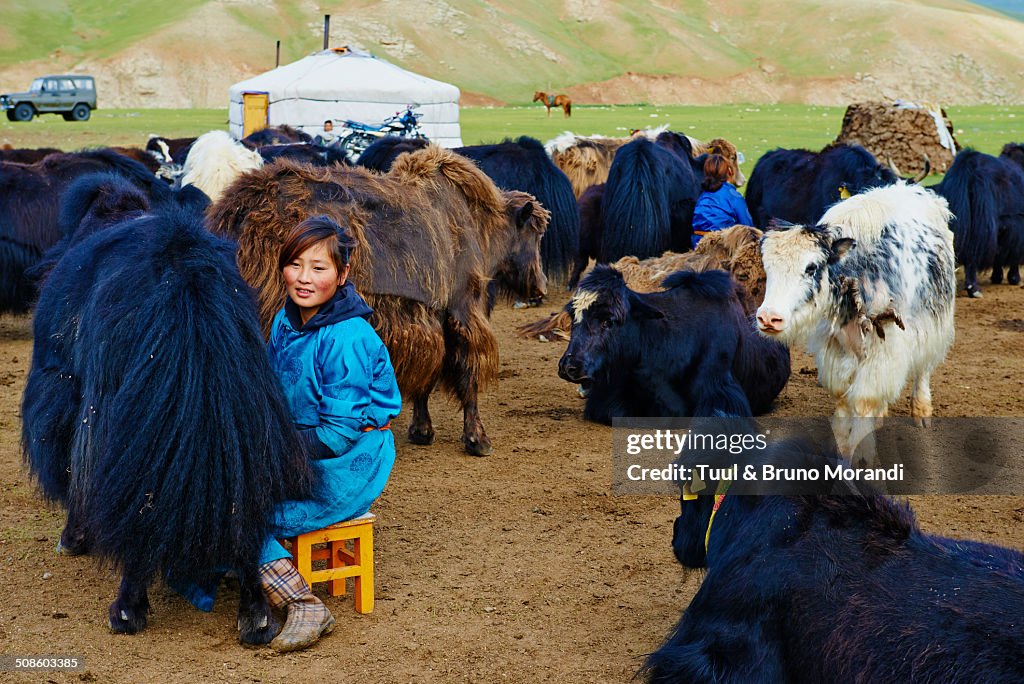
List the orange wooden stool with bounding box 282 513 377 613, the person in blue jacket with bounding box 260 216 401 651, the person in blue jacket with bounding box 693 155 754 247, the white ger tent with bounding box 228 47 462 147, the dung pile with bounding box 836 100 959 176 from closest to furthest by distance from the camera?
the person in blue jacket with bounding box 260 216 401 651, the orange wooden stool with bounding box 282 513 377 613, the person in blue jacket with bounding box 693 155 754 247, the dung pile with bounding box 836 100 959 176, the white ger tent with bounding box 228 47 462 147

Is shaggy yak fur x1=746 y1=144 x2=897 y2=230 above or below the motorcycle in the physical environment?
below

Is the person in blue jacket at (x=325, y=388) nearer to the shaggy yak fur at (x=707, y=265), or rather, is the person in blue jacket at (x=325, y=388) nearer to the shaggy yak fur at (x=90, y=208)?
the shaggy yak fur at (x=90, y=208)

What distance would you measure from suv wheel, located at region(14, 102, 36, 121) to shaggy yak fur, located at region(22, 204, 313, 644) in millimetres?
37437

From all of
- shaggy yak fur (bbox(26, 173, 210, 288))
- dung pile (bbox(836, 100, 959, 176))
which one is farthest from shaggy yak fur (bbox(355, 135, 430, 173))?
dung pile (bbox(836, 100, 959, 176))

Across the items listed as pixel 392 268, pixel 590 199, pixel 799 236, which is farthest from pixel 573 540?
pixel 590 199

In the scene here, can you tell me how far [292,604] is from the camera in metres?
3.28

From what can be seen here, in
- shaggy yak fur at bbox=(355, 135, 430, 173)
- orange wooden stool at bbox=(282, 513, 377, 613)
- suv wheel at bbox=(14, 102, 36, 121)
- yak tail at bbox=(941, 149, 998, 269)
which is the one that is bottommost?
orange wooden stool at bbox=(282, 513, 377, 613)

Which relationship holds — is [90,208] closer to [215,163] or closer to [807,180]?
[215,163]

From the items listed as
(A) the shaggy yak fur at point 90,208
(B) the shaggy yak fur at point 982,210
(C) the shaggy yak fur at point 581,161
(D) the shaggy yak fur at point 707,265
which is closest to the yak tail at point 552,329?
(D) the shaggy yak fur at point 707,265

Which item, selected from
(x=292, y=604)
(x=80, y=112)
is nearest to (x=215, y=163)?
(x=292, y=604)

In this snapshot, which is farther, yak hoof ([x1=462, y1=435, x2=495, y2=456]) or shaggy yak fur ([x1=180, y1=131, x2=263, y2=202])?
shaggy yak fur ([x1=180, y1=131, x2=263, y2=202])

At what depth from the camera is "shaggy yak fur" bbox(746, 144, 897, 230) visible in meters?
9.87

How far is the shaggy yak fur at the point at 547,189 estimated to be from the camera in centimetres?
966

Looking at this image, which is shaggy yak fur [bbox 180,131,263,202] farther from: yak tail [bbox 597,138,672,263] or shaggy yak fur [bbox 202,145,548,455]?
shaggy yak fur [bbox 202,145,548,455]
